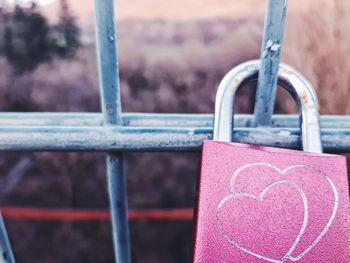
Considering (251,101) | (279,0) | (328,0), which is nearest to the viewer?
(279,0)

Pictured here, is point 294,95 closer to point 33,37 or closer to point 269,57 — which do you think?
point 269,57

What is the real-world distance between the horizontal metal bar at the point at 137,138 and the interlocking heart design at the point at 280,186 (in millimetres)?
41

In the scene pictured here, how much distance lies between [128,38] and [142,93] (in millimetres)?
428

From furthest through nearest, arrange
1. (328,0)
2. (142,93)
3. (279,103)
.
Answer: (142,93), (279,103), (328,0)

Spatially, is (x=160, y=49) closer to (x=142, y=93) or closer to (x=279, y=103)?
(x=142, y=93)

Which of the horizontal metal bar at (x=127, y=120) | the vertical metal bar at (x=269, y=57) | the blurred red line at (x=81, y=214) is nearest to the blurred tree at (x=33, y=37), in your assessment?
the blurred red line at (x=81, y=214)

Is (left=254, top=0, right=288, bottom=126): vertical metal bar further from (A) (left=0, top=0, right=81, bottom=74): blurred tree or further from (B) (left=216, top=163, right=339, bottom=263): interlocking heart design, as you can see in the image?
(A) (left=0, top=0, right=81, bottom=74): blurred tree

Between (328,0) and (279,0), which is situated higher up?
(328,0)

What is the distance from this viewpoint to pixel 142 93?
7.18 ft

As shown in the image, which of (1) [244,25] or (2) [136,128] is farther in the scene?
(1) [244,25]

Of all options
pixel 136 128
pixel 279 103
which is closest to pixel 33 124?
pixel 136 128

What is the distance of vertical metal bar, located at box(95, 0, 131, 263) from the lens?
330mm

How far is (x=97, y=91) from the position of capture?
7.26 ft

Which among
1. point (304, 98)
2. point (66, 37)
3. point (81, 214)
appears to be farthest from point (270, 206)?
point (66, 37)
